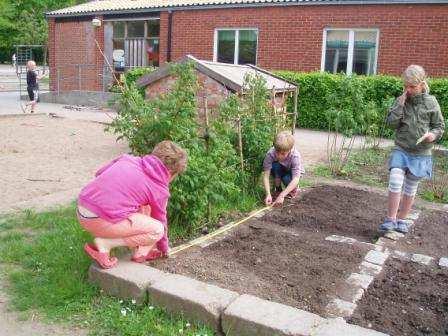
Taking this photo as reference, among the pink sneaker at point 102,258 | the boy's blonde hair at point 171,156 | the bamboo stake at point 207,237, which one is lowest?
the bamboo stake at point 207,237

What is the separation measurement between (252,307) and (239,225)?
193 cm

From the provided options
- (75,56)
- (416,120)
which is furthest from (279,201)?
(75,56)

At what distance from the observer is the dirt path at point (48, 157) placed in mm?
6399

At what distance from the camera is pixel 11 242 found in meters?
4.48

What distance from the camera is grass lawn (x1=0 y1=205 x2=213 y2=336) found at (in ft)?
10.4

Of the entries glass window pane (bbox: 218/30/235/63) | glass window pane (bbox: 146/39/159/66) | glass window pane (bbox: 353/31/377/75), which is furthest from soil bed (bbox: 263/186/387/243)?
glass window pane (bbox: 146/39/159/66)

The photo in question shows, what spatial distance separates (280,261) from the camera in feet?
13.5

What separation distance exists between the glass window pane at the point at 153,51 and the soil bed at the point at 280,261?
15.7 metres

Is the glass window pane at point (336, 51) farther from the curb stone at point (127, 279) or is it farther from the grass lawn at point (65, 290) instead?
the curb stone at point (127, 279)

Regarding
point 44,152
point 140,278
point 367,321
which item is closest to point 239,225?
point 140,278

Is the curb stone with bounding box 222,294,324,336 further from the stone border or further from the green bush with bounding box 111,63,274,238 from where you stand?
the green bush with bounding box 111,63,274,238

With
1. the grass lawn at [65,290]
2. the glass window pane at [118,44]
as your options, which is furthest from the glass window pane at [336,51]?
the grass lawn at [65,290]

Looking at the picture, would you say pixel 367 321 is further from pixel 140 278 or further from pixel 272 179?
pixel 272 179

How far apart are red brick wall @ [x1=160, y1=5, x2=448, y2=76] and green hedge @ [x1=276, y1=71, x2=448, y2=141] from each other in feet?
5.43
